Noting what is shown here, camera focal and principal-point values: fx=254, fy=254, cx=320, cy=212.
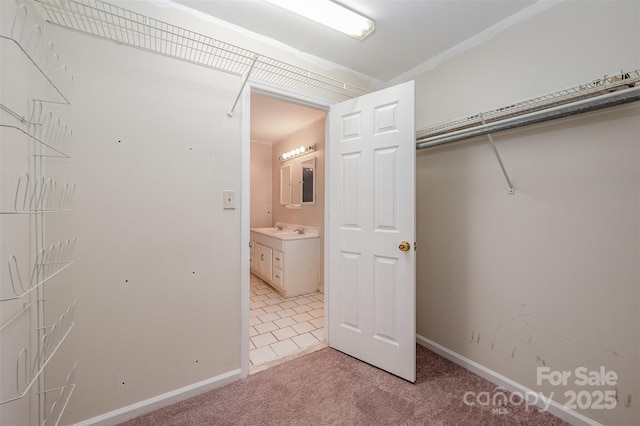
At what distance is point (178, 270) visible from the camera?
5.13 ft

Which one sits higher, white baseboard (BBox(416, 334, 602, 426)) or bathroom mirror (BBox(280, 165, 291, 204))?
bathroom mirror (BBox(280, 165, 291, 204))

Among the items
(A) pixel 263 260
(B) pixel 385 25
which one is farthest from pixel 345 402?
(A) pixel 263 260

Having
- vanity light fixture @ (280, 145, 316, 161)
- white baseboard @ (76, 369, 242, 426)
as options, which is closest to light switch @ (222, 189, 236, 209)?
white baseboard @ (76, 369, 242, 426)

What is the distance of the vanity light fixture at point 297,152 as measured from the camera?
3.66 metres

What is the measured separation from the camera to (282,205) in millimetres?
4422

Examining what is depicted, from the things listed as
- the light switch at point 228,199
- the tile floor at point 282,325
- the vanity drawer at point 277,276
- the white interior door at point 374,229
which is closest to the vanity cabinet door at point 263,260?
the vanity drawer at point 277,276

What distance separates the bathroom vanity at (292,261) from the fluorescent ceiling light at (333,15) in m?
2.32

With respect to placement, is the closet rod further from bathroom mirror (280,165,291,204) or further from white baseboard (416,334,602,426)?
bathroom mirror (280,165,291,204)

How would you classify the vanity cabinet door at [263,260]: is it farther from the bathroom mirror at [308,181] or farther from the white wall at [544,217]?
the white wall at [544,217]

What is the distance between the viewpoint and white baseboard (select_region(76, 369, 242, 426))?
1371 mm

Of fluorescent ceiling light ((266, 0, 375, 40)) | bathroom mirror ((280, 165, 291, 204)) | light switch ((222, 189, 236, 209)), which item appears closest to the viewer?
fluorescent ceiling light ((266, 0, 375, 40))

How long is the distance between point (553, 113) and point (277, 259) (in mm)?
3019

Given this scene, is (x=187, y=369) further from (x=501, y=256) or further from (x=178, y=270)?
(x=501, y=256)

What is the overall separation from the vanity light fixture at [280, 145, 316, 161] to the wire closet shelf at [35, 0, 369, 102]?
1.48m
